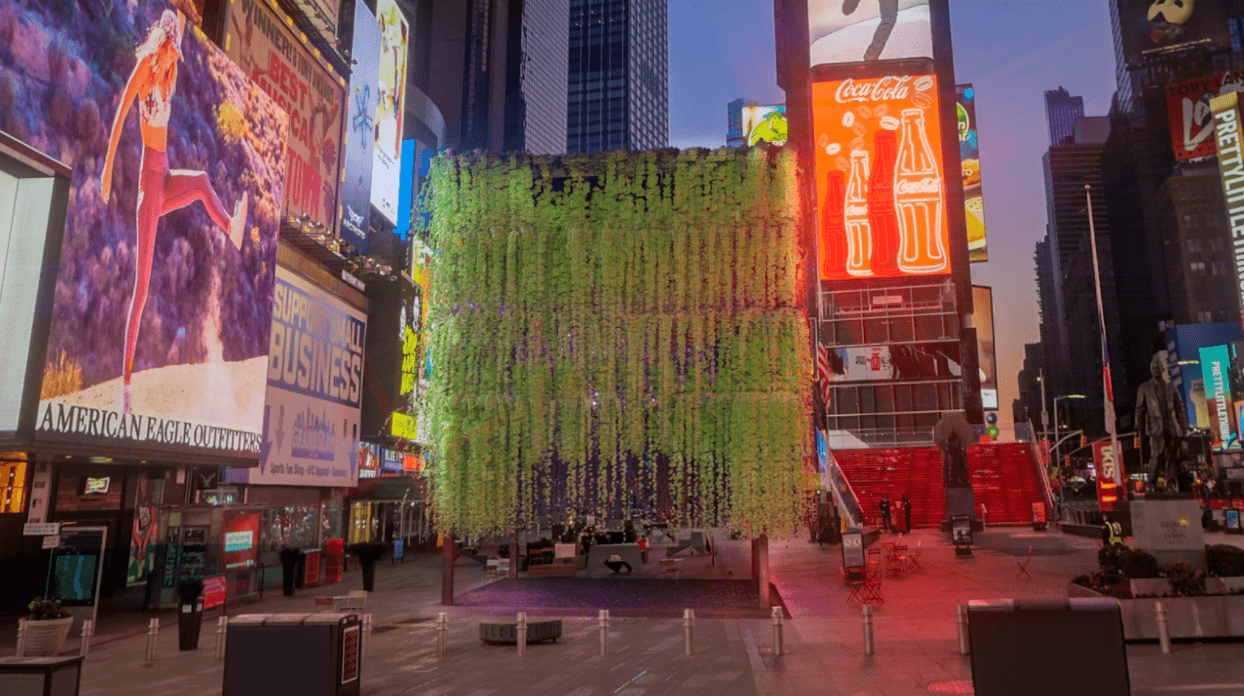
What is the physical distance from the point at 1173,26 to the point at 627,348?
13749 centimetres

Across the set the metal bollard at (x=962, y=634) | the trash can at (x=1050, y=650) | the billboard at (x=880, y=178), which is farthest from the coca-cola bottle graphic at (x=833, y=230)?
the trash can at (x=1050, y=650)

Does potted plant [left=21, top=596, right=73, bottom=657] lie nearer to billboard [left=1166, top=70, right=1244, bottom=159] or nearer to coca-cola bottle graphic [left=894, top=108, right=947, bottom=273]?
coca-cola bottle graphic [left=894, top=108, right=947, bottom=273]

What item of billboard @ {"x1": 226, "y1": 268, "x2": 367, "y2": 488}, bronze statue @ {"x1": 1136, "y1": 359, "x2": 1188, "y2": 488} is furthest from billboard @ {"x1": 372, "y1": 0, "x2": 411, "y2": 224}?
bronze statue @ {"x1": 1136, "y1": 359, "x2": 1188, "y2": 488}

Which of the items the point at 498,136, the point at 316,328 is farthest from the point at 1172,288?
the point at 316,328

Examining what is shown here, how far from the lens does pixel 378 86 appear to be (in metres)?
41.8

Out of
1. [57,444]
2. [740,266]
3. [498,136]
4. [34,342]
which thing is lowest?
[57,444]

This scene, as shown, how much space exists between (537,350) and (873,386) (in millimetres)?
43346

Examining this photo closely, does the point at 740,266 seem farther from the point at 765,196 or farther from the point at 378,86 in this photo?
the point at 378,86

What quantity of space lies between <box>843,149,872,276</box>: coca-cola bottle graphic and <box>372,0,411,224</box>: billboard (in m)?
30.8

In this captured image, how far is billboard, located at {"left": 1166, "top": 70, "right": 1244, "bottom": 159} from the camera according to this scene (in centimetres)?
7362

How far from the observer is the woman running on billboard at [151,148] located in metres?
16.7

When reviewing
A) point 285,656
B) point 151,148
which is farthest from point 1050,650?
point 151,148

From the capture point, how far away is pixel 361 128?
131ft

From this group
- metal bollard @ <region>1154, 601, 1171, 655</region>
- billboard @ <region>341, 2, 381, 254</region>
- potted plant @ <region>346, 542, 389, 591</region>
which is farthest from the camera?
billboard @ <region>341, 2, 381, 254</region>
